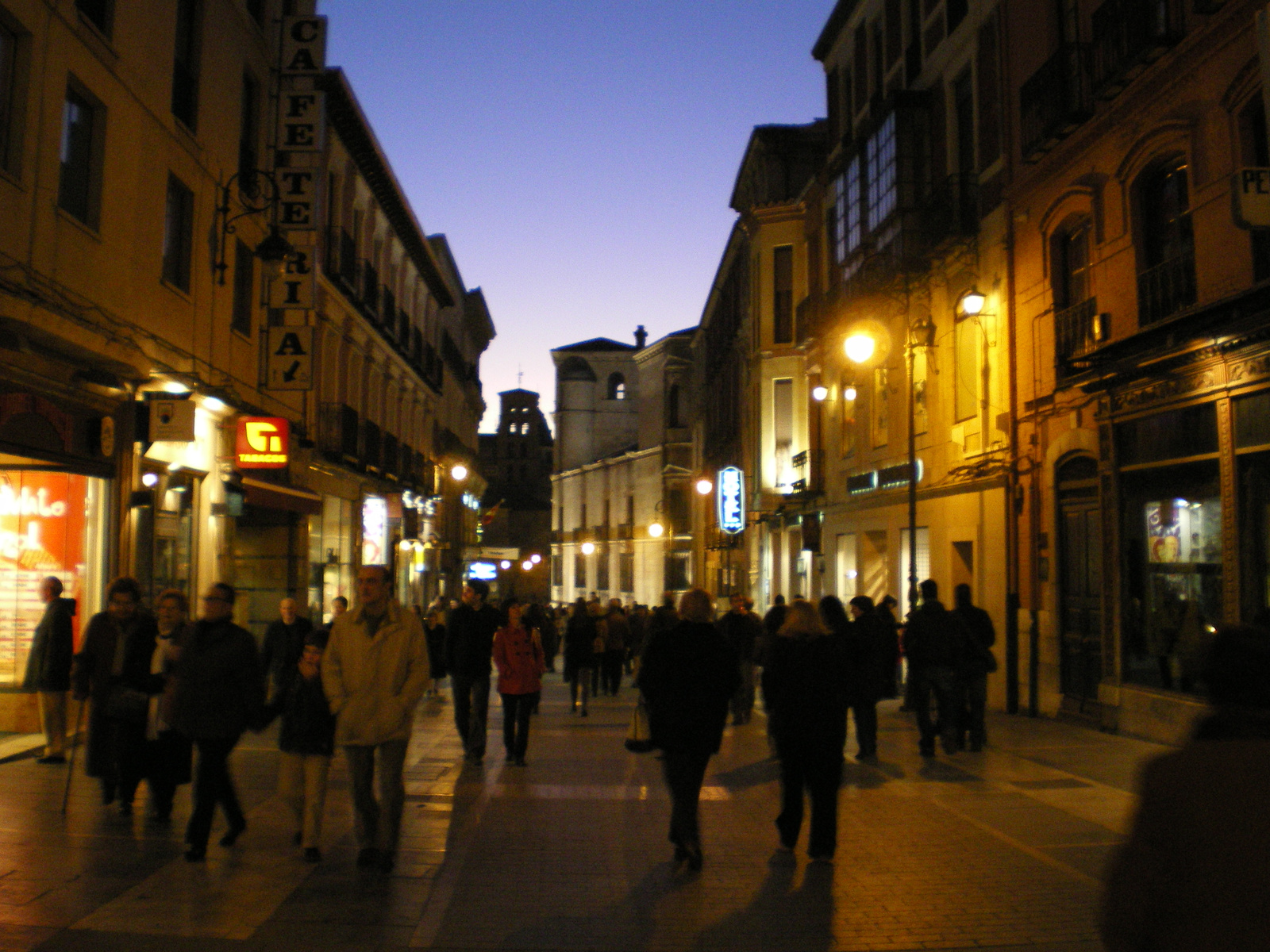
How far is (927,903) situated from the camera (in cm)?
645

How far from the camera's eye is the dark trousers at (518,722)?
11.6 metres

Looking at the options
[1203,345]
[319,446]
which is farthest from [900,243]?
[319,446]

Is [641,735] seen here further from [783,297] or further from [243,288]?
[783,297]

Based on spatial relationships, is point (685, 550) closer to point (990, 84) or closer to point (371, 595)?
point (990, 84)

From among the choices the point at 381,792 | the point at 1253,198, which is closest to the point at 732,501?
the point at 1253,198

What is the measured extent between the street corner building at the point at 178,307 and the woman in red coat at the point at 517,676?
4.72m

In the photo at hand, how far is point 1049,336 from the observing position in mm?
15922

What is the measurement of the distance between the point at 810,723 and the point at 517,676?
4686mm

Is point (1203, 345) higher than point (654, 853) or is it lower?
higher

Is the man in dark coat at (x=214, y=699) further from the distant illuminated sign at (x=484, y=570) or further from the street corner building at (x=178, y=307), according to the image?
the distant illuminated sign at (x=484, y=570)

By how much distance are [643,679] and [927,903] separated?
2101mm

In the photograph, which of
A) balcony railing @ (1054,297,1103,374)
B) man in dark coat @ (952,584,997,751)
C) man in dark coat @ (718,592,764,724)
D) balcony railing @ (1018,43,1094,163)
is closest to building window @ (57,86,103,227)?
man in dark coat @ (718,592,764,724)

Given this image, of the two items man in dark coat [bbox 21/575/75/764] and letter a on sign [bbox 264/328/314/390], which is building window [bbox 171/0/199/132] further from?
man in dark coat [bbox 21/575/75/764]

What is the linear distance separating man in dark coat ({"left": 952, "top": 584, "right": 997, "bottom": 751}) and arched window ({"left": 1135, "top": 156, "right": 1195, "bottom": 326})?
3.81 meters
